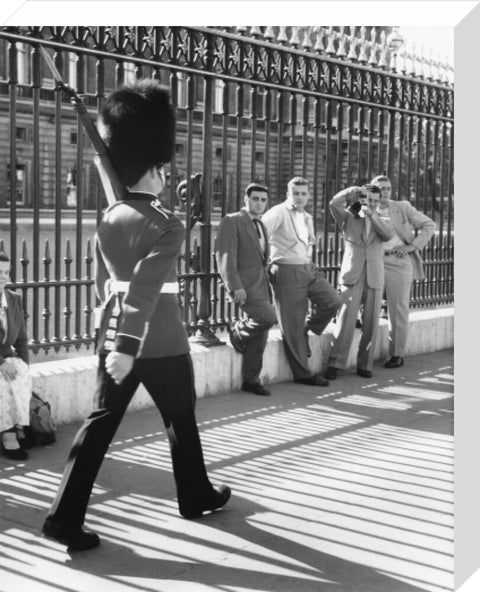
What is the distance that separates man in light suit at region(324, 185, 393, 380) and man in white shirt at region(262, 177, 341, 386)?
1.32 feet

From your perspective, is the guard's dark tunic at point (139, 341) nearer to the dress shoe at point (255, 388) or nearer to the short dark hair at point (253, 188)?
the dress shoe at point (255, 388)

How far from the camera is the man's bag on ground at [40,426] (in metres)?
5.87

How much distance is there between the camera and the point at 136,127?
166 inches

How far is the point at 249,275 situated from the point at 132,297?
12.2 feet

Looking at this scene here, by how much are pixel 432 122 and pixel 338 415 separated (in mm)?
4473

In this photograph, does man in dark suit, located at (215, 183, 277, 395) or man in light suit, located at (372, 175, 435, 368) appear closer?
man in dark suit, located at (215, 183, 277, 395)

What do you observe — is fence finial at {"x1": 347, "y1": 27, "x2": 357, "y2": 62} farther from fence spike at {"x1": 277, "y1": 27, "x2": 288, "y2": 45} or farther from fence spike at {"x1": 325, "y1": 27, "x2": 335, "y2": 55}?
fence spike at {"x1": 277, "y1": 27, "x2": 288, "y2": 45}

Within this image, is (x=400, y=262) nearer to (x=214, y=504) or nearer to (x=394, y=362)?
(x=394, y=362)

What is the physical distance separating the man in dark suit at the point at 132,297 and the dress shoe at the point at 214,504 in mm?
463

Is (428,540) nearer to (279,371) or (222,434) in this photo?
(222,434)

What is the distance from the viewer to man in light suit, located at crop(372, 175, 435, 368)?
30.2 ft

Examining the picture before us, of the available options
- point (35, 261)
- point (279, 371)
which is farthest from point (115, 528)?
point (279, 371)

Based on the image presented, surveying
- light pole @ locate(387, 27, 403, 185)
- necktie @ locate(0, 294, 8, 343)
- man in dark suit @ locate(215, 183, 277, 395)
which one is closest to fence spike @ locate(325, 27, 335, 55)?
light pole @ locate(387, 27, 403, 185)

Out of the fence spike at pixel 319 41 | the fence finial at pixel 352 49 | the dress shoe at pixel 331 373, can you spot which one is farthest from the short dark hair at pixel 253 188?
the fence finial at pixel 352 49
